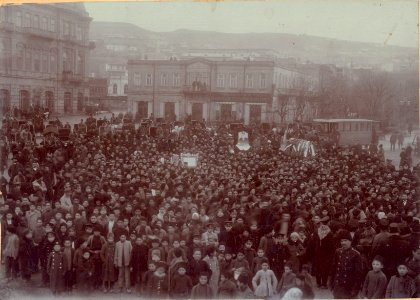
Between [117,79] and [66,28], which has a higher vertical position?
[66,28]

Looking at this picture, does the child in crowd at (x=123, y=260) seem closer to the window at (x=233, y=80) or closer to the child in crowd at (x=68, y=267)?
the child in crowd at (x=68, y=267)

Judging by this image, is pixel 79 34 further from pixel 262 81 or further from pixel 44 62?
pixel 262 81

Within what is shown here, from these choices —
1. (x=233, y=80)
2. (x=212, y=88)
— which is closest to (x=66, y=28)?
(x=212, y=88)

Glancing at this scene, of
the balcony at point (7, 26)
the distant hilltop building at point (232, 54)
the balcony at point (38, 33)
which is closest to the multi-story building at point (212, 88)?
the distant hilltop building at point (232, 54)

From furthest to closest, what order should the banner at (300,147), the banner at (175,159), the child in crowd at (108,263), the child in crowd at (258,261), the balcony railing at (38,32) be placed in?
the banner at (300,147) → the banner at (175,159) → the balcony railing at (38,32) → the child in crowd at (108,263) → the child in crowd at (258,261)

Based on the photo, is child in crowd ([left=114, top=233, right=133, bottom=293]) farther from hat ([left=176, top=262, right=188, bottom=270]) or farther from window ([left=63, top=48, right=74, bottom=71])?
window ([left=63, top=48, right=74, bottom=71])
